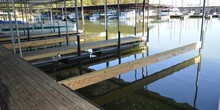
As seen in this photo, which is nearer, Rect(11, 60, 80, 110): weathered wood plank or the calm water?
Rect(11, 60, 80, 110): weathered wood plank

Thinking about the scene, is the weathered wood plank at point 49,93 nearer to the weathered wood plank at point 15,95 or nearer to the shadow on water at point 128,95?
the weathered wood plank at point 15,95

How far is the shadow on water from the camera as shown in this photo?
484 cm

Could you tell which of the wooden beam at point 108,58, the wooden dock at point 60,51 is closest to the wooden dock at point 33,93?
the wooden dock at point 60,51

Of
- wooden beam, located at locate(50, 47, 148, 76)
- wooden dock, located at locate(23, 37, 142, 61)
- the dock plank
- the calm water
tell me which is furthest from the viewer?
wooden beam, located at locate(50, 47, 148, 76)

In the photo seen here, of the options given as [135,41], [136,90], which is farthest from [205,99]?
[135,41]

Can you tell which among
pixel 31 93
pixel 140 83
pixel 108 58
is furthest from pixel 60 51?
pixel 31 93

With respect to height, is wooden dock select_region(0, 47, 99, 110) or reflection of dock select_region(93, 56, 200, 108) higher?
wooden dock select_region(0, 47, 99, 110)

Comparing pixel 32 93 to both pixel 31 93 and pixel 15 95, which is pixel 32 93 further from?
pixel 15 95

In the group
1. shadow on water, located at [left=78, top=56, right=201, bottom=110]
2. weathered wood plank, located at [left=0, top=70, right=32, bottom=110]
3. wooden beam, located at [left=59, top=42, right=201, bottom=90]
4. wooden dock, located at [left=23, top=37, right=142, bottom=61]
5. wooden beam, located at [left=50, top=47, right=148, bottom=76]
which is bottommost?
shadow on water, located at [left=78, top=56, right=201, bottom=110]

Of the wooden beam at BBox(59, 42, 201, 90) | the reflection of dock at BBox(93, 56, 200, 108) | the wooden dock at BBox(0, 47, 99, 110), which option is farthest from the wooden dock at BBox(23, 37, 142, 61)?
the reflection of dock at BBox(93, 56, 200, 108)

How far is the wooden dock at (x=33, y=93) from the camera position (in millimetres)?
2987

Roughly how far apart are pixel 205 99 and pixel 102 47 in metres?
5.78

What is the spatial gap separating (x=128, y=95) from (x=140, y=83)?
99 cm

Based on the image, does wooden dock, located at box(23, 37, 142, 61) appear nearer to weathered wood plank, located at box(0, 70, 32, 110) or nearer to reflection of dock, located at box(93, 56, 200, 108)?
weathered wood plank, located at box(0, 70, 32, 110)
